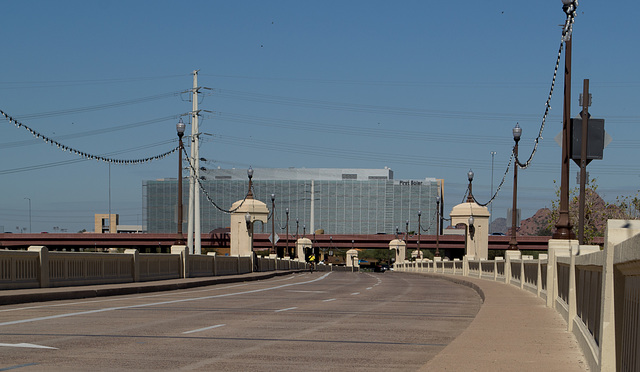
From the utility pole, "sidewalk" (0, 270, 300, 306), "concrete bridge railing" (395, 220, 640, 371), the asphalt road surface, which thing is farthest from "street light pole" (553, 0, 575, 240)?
the utility pole

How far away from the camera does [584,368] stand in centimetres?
919

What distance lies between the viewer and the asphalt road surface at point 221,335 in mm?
10430

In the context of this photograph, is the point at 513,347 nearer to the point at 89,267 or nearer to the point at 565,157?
the point at 565,157

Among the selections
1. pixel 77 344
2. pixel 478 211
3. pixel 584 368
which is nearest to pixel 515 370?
pixel 584 368

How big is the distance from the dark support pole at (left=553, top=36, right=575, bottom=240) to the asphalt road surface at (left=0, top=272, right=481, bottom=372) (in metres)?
4.12

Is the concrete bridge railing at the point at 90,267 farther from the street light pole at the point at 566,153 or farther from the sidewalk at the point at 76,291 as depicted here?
the street light pole at the point at 566,153

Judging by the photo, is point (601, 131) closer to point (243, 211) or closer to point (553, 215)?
point (243, 211)

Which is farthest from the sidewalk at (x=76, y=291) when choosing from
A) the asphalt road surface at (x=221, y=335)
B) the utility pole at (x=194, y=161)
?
the utility pole at (x=194, y=161)

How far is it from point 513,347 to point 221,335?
4.97 metres

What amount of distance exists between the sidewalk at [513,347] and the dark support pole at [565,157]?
8.05 meters

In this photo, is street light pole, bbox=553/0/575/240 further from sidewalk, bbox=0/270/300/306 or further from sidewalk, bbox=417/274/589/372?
sidewalk, bbox=0/270/300/306

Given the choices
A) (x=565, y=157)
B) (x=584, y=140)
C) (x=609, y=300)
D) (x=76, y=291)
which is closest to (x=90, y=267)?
(x=76, y=291)

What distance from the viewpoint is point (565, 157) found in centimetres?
2492

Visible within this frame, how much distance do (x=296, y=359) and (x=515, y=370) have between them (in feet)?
10.4
